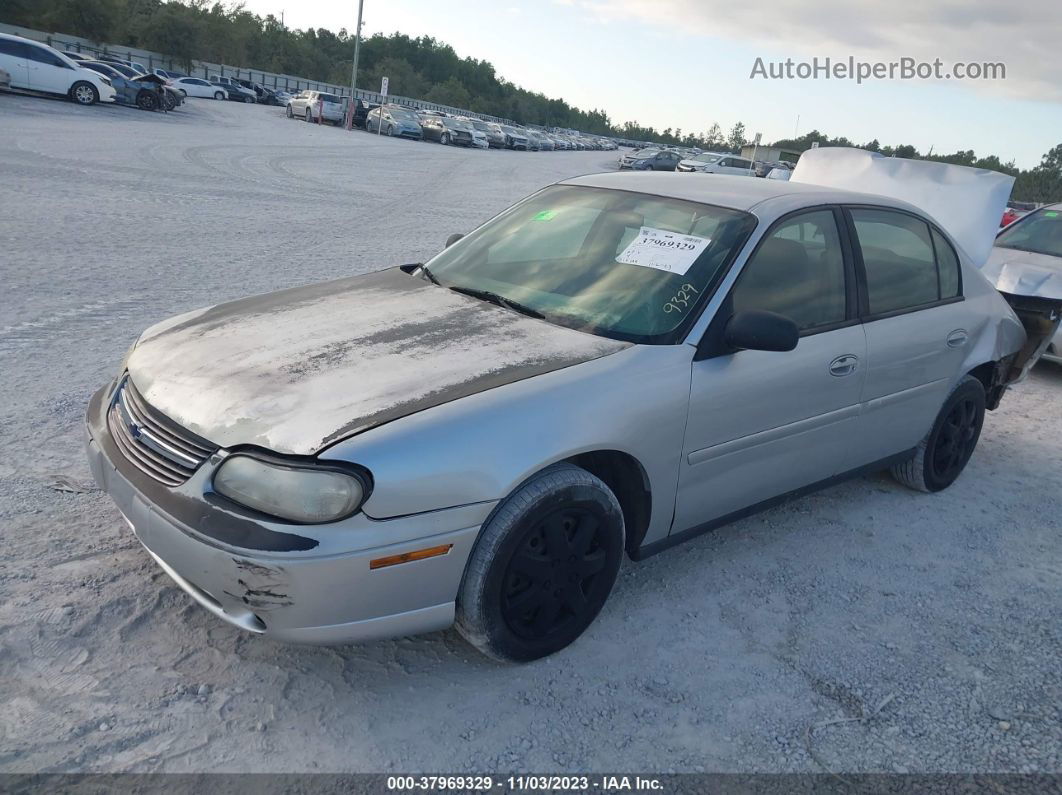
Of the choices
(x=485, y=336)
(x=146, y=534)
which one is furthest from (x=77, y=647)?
(x=485, y=336)

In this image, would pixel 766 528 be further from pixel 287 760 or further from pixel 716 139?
pixel 716 139

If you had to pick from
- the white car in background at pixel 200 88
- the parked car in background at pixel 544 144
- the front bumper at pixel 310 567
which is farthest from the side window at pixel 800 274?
the parked car in background at pixel 544 144

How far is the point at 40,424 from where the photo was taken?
4191 millimetres

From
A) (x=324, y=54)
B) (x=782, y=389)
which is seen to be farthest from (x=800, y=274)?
(x=324, y=54)

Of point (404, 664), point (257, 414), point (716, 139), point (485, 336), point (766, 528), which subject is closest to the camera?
point (257, 414)

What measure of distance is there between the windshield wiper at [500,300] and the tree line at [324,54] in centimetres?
930

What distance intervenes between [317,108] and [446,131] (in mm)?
6188

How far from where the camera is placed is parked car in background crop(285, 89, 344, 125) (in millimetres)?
39844

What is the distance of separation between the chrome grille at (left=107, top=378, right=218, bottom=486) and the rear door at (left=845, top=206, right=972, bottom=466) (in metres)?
2.87

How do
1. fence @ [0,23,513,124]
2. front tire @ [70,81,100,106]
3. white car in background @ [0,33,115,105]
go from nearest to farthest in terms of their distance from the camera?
white car in background @ [0,33,115,105], front tire @ [70,81,100,106], fence @ [0,23,513,124]

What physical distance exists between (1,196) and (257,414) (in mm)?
8980

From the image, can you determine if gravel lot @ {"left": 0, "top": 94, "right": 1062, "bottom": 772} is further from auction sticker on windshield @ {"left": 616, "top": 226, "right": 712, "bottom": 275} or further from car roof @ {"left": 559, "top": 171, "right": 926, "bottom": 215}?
car roof @ {"left": 559, "top": 171, "right": 926, "bottom": 215}

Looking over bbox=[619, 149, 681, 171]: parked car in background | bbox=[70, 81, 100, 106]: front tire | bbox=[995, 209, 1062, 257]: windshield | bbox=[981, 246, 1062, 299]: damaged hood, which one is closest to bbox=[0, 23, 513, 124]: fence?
bbox=[619, 149, 681, 171]: parked car in background

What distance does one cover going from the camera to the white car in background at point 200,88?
4588cm
